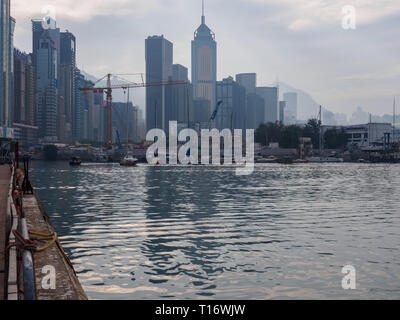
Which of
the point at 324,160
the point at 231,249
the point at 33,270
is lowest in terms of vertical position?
the point at 324,160

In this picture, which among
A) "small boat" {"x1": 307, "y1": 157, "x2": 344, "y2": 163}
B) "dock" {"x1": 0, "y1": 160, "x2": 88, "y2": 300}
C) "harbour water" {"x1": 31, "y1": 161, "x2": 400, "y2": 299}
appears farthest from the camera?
"small boat" {"x1": 307, "y1": 157, "x2": 344, "y2": 163}

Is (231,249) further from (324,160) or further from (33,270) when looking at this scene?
(324,160)

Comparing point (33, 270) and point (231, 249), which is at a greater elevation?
point (33, 270)

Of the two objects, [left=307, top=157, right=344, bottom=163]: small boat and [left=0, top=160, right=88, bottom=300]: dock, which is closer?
[left=0, top=160, right=88, bottom=300]: dock

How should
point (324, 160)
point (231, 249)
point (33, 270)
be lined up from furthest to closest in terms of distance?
point (324, 160), point (231, 249), point (33, 270)

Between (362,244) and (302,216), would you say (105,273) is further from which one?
(302,216)

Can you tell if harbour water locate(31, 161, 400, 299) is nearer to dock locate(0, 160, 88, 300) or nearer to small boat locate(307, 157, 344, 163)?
dock locate(0, 160, 88, 300)

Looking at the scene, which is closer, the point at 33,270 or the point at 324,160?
the point at 33,270

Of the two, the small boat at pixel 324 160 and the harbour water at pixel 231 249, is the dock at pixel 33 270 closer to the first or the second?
the harbour water at pixel 231 249

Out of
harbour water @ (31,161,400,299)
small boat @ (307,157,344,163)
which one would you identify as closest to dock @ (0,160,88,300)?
harbour water @ (31,161,400,299)

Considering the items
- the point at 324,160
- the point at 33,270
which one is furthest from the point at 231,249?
the point at 324,160

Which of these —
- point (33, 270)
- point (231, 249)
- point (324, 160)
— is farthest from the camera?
point (324, 160)

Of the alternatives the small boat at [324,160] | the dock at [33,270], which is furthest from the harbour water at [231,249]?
the small boat at [324,160]
